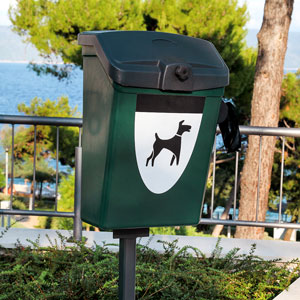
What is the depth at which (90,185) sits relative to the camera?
7.10 ft

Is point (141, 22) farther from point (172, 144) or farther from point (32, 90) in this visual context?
point (32, 90)

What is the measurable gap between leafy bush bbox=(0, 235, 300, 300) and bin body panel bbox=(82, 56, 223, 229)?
2.88 feet

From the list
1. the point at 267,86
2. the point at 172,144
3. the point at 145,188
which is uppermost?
the point at 172,144

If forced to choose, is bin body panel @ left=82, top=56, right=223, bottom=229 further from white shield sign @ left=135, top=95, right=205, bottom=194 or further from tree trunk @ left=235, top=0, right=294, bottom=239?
tree trunk @ left=235, top=0, right=294, bottom=239

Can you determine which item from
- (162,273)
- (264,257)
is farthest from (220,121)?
(264,257)

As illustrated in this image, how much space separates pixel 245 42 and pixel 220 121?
15.4 meters

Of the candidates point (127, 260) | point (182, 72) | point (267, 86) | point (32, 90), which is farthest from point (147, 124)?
point (32, 90)

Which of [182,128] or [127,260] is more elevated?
[182,128]

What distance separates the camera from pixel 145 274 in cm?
319

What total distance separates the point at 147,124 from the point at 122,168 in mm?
187

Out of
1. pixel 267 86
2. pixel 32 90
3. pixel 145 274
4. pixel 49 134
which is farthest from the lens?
pixel 32 90

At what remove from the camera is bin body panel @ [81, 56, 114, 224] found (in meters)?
2.01

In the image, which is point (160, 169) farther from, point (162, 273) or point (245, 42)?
point (245, 42)

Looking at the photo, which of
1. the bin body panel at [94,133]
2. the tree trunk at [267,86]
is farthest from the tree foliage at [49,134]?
the bin body panel at [94,133]
